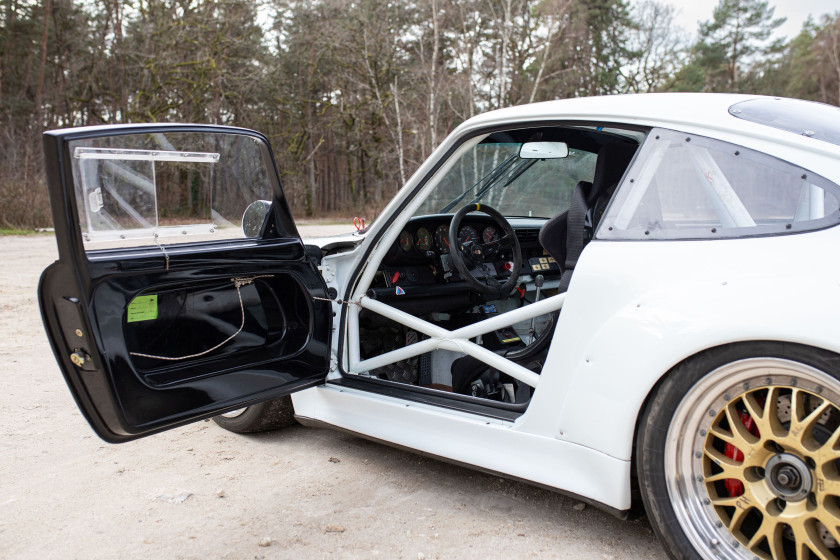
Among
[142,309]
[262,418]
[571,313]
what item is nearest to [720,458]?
[571,313]

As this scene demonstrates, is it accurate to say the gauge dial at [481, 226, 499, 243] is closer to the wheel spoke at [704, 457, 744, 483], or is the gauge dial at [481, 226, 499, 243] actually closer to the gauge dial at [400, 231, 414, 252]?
the gauge dial at [400, 231, 414, 252]

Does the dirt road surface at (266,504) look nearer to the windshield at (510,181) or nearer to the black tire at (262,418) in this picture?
the black tire at (262,418)

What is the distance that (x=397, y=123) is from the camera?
28.5 metres

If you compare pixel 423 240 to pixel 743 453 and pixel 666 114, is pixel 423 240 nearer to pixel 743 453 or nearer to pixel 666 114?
pixel 666 114

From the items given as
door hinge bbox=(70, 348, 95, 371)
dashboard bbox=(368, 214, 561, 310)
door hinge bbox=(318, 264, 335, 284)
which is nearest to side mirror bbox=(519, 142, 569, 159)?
dashboard bbox=(368, 214, 561, 310)

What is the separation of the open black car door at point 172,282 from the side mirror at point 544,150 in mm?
1289

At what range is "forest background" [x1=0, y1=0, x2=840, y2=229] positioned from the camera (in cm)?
2589

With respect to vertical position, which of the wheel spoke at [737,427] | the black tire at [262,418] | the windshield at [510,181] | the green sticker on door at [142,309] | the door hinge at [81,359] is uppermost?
the windshield at [510,181]

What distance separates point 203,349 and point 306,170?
114ft

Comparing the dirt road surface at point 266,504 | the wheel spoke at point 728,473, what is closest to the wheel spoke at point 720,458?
the wheel spoke at point 728,473

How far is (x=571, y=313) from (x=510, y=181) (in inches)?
69.5

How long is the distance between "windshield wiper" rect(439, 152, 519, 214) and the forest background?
18.9 metres

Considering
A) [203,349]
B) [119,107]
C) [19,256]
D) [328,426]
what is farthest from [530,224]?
[119,107]

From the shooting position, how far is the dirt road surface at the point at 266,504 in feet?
7.95
